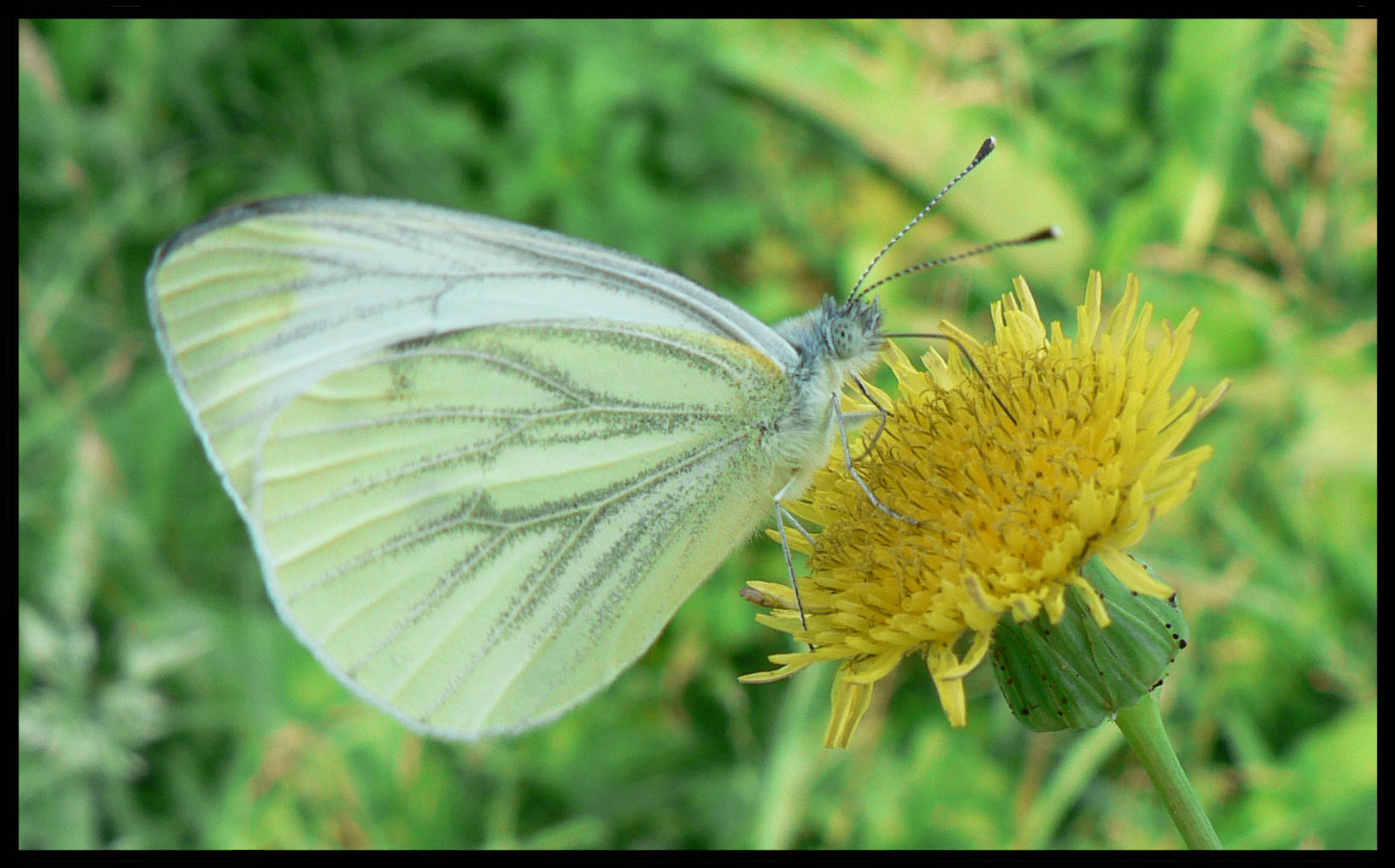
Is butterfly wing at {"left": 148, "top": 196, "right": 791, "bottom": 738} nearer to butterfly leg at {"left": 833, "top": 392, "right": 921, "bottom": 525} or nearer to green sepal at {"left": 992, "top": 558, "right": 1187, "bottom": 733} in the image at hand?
butterfly leg at {"left": 833, "top": 392, "right": 921, "bottom": 525}

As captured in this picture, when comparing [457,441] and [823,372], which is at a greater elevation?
[823,372]

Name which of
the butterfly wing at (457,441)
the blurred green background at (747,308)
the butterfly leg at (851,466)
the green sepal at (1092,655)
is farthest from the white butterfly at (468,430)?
the blurred green background at (747,308)

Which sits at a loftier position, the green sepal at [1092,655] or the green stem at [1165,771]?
the green sepal at [1092,655]

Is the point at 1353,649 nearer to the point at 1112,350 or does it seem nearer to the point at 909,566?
the point at 1112,350

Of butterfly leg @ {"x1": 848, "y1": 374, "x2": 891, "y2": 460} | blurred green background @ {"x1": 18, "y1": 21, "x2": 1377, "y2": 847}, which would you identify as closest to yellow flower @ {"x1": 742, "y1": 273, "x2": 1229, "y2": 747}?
butterfly leg @ {"x1": 848, "y1": 374, "x2": 891, "y2": 460}

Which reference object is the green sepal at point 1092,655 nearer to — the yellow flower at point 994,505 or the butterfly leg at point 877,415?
the yellow flower at point 994,505

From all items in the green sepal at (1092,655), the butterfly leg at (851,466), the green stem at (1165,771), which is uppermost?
the butterfly leg at (851,466)

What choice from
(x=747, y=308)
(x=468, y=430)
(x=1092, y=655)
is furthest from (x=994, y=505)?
(x=747, y=308)

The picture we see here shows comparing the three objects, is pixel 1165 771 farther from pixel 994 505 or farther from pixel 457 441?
pixel 457 441
